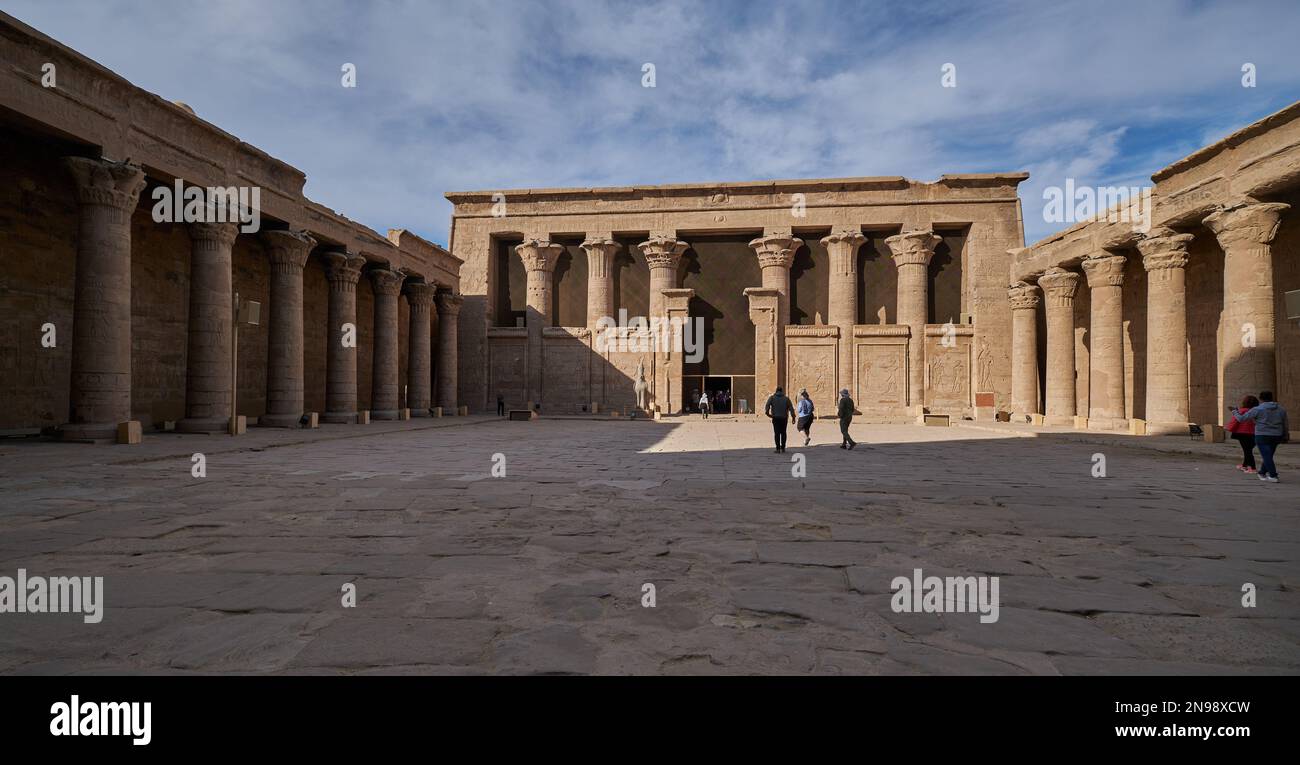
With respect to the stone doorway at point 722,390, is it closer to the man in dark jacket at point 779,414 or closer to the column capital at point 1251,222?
the man in dark jacket at point 779,414

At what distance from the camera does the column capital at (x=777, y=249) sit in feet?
106

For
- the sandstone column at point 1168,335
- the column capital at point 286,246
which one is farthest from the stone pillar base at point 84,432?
the sandstone column at point 1168,335

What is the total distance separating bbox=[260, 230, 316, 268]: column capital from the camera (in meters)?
19.5

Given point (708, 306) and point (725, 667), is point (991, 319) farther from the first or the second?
point (725, 667)

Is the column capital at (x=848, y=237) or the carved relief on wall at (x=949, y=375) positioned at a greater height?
the column capital at (x=848, y=237)

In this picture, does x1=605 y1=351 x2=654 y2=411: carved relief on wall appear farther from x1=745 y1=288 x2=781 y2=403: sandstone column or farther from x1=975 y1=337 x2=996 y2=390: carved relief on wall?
x1=975 y1=337 x2=996 y2=390: carved relief on wall

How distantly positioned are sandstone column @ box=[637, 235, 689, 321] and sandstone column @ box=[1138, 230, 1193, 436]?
2022 cm

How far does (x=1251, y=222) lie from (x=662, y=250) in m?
22.9

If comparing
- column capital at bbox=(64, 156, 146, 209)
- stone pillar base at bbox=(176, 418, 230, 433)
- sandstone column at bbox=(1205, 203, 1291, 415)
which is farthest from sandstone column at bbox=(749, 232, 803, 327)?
column capital at bbox=(64, 156, 146, 209)

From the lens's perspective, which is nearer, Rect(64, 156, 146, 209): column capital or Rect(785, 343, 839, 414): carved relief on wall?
Rect(64, 156, 146, 209): column capital

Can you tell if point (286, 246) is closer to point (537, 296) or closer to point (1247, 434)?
point (537, 296)

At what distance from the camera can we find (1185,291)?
20.1 metres

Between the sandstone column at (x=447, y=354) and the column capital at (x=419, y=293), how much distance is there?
2.19 metres

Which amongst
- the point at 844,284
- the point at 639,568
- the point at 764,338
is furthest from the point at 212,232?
the point at 844,284
